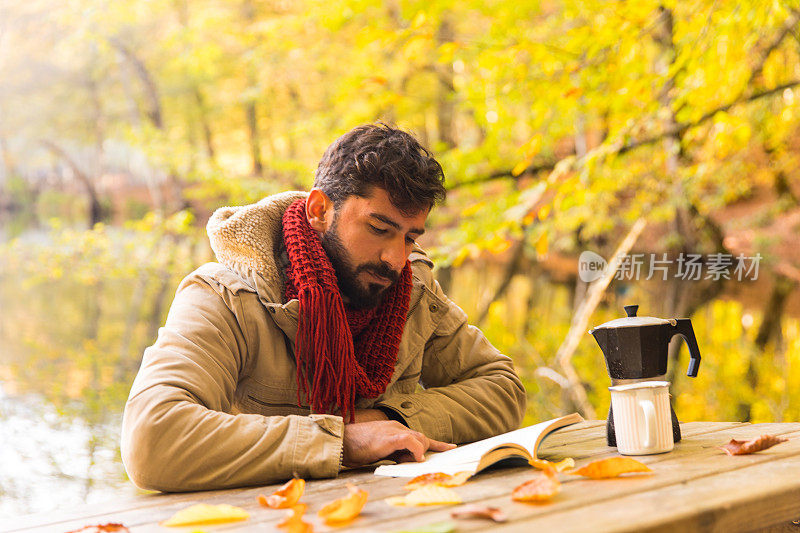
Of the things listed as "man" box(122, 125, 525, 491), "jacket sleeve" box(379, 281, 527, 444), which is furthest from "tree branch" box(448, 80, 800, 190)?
"man" box(122, 125, 525, 491)

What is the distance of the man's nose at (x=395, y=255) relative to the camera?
73.0 inches

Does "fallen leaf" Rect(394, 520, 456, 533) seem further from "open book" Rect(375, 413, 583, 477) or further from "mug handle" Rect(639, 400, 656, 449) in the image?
"mug handle" Rect(639, 400, 656, 449)

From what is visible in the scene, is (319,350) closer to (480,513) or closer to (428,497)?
(428,497)

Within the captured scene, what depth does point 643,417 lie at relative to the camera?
4.97 feet

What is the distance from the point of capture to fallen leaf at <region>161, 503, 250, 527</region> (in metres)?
1.22

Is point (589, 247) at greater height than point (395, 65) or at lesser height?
lesser

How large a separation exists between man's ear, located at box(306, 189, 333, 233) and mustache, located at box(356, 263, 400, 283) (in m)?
0.14

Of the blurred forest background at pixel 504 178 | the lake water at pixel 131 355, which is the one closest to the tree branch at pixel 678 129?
the blurred forest background at pixel 504 178

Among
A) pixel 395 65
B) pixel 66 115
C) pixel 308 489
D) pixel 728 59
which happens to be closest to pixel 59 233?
pixel 395 65

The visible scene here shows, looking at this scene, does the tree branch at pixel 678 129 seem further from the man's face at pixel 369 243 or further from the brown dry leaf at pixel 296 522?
the brown dry leaf at pixel 296 522

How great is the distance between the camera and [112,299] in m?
11.5

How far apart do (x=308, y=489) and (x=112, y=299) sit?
10.8 m

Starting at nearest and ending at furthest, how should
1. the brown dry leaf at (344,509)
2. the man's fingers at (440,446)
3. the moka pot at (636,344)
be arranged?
the brown dry leaf at (344,509)
the moka pot at (636,344)
the man's fingers at (440,446)

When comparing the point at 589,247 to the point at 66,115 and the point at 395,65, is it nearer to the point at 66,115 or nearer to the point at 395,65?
the point at 395,65
